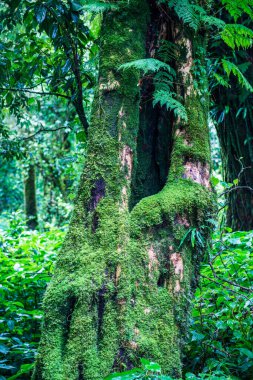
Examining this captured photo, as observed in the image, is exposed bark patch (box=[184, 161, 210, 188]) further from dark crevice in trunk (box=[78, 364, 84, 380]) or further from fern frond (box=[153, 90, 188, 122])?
dark crevice in trunk (box=[78, 364, 84, 380])

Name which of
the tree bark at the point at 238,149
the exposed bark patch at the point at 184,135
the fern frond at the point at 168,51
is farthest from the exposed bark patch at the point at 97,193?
the tree bark at the point at 238,149

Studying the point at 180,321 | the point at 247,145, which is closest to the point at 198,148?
the point at 180,321

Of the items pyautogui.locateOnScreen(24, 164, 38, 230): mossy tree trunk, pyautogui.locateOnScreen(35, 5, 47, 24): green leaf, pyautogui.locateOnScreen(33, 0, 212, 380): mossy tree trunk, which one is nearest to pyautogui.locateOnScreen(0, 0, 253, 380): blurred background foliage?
pyautogui.locateOnScreen(35, 5, 47, 24): green leaf

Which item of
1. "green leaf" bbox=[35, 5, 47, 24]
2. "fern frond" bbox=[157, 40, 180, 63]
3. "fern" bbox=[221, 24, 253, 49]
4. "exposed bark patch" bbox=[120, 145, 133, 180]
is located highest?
"green leaf" bbox=[35, 5, 47, 24]

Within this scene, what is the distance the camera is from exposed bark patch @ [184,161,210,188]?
3239 millimetres

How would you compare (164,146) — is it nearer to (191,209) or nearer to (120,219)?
(191,209)

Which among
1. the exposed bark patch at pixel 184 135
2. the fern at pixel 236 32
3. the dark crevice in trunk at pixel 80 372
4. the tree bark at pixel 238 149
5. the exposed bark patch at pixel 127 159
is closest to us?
the dark crevice in trunk at pixel 80 372

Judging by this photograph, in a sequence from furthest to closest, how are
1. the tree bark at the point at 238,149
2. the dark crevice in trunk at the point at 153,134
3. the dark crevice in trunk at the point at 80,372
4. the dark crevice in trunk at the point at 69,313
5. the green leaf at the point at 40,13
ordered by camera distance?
the tree bark at the point at 238,149 → the green leaf at the point at 40,13 → the dark crevice in trunk at the point at 153,134 → the dark crevice in trunk at the point at 69,313 → the dark crevice in trunk at the point at 80,372

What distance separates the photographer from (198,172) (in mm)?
3277

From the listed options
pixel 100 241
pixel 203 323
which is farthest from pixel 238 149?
pixel 100 241

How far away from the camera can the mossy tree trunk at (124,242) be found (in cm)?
257

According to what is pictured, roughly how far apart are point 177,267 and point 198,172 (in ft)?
2.49

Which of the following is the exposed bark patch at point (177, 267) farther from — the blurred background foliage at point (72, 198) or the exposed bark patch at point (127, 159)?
the exposed bark patch at point (127, 159)

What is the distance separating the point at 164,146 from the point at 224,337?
1596 millimetres
